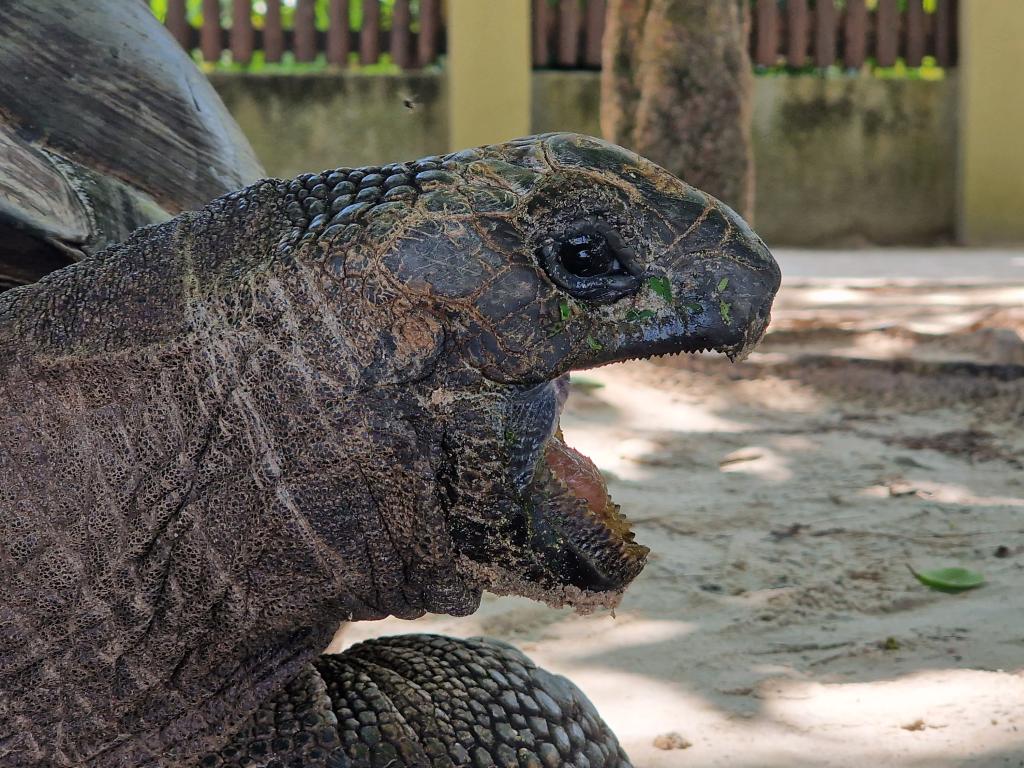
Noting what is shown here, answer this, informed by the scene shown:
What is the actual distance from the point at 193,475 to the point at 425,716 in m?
0.39

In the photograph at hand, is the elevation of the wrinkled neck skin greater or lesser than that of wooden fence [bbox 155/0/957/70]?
lesser

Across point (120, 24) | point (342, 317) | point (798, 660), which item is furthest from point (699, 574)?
point (342, 317)

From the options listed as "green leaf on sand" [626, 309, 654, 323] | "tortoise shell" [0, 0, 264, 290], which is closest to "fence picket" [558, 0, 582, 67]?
"tortoise shell" [0, 0, 264, 290]

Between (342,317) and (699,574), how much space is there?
5.02 ft

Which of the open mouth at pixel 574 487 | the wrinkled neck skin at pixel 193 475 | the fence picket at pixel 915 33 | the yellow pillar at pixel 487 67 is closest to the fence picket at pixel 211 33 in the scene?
the yellow pillar at pixel 487 67

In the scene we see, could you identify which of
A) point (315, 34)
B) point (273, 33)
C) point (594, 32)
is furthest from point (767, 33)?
point (273, 33)

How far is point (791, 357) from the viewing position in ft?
14.0

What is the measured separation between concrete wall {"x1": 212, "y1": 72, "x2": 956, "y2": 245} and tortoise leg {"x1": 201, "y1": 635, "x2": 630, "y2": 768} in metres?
7.87

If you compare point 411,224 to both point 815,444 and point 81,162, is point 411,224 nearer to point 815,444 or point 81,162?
point 81,162

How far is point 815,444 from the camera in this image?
3414mm

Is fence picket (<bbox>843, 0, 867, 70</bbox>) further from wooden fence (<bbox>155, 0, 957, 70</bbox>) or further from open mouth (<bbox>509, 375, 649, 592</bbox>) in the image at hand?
open mouth (<bbox>509, 375, 649, 592</bbox>)

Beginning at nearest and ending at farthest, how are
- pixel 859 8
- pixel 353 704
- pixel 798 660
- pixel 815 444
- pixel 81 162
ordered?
pixel 353 704
pixel 81 162
pixel 798 660
pixel 815 444
pixel 859 8

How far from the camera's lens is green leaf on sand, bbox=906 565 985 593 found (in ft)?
7.18

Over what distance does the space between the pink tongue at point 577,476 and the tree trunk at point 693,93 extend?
3.76 meters
